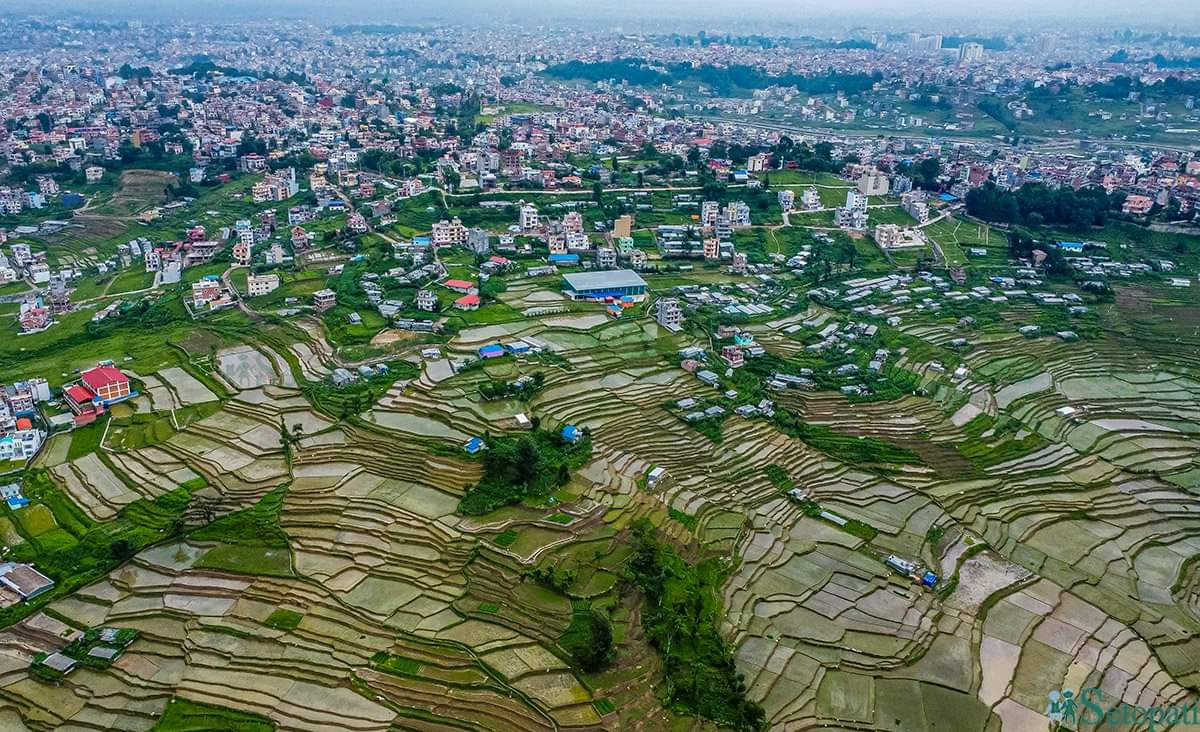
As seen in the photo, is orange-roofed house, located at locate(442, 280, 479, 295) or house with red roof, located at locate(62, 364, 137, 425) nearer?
house with red roof, located at locate(62, 364, 137, 425)

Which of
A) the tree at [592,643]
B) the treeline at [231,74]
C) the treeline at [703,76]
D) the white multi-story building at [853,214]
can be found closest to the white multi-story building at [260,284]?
the tree at [592,643]

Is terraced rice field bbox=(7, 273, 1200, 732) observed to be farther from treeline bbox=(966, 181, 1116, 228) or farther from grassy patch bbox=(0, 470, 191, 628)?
treeline bbox=(966, 181, 1116, 228)

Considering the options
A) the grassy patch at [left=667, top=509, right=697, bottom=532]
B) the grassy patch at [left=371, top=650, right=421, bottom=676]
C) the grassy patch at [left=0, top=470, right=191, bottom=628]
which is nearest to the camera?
the grassy patch at [left=371, top=650, right=421, bottom=676]

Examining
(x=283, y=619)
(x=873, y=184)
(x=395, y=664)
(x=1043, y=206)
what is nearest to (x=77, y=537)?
(x=283, y=619)

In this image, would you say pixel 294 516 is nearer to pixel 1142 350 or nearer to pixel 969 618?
pixel 969 618

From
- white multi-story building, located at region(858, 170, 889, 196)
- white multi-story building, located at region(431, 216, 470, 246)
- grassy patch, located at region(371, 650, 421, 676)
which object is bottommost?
grassy patch, located at region(371, 650, 421, 676)

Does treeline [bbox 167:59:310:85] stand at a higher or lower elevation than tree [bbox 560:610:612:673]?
higher

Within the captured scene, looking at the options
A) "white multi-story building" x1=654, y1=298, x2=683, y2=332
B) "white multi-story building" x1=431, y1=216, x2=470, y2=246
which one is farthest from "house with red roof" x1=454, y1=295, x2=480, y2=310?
"white multi-story building" x1=431, y1=216, x2=470, y2=246
